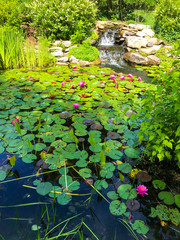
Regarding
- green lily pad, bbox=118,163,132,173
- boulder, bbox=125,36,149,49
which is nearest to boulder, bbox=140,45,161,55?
boulder, bbox=125,36,149,49

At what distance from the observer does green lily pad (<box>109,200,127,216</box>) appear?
1.40 meters

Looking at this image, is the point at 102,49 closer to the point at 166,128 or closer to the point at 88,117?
the point at 88,117

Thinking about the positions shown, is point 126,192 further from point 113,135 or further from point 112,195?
point 113,135

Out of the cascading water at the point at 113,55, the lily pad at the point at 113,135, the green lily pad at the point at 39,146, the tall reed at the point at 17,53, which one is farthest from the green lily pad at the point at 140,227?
the tall reed at the point at 17,53

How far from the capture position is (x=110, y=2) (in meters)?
11.9

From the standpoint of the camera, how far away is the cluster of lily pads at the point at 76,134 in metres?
1.55

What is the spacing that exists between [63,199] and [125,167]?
705mm

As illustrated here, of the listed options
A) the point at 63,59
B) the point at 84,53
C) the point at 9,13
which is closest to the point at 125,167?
the point at 63,59

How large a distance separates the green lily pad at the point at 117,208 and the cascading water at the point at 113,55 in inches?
149

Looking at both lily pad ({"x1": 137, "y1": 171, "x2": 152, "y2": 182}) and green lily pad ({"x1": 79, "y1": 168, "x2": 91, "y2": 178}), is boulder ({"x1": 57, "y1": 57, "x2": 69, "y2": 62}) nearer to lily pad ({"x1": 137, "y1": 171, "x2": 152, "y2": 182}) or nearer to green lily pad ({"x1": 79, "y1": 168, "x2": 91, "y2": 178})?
green lily pad ({"x1": 79, "y1": 168, "x2": 91, "y2": 178})

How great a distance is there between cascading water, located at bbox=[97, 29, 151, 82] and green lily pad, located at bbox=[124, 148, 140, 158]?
3.09 metres

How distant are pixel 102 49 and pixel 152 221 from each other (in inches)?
273

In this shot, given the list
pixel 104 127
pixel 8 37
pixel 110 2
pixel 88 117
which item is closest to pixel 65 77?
pixel 8 37

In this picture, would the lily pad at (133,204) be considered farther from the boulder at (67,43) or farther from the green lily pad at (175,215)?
the boulder at (67,43)
